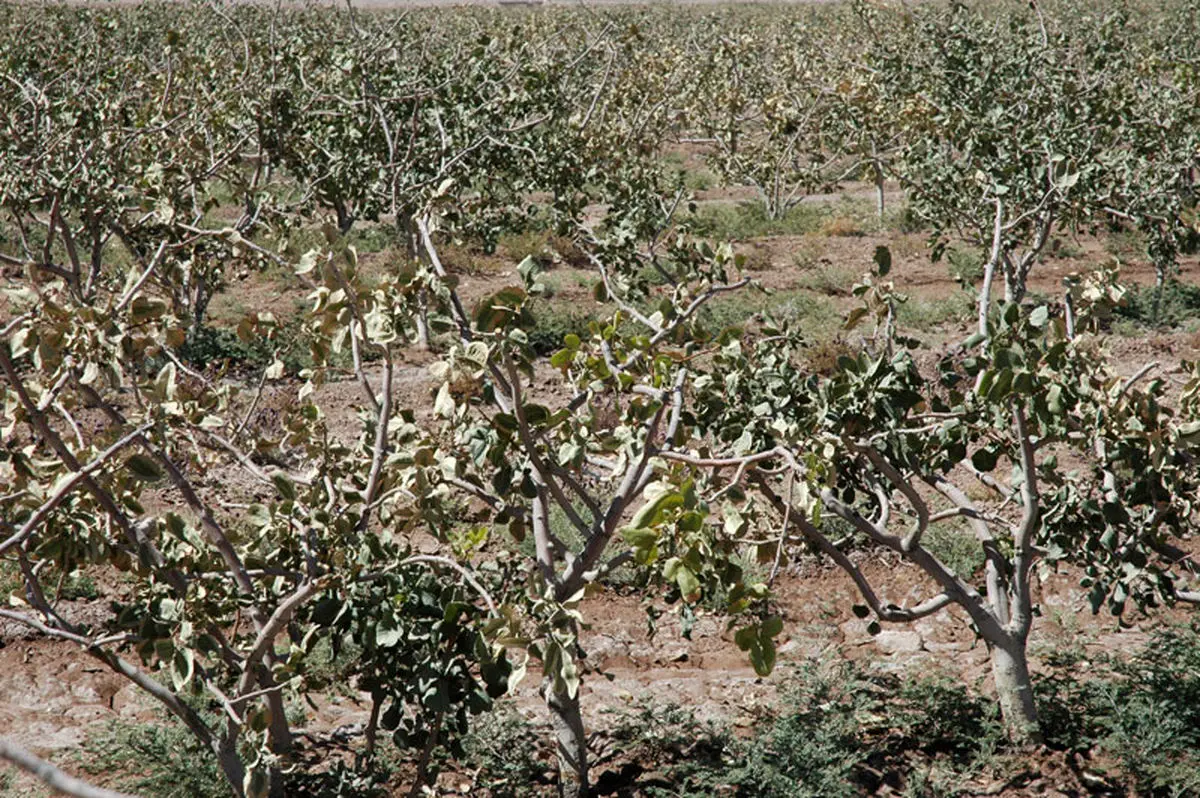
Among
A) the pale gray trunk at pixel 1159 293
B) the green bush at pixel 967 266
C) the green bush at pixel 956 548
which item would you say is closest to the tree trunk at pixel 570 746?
the green bush at pixel 956 548

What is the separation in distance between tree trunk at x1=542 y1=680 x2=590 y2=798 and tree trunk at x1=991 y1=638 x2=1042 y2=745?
1.66 metres

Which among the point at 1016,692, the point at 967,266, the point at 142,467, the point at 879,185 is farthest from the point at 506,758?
the point at 879,185

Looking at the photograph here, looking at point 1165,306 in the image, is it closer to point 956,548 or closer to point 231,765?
point 956,548

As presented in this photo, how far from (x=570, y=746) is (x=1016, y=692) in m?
1.76

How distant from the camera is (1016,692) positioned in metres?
4.76

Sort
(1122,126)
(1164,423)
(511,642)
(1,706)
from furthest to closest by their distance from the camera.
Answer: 1. (1122,126)
2. (1,706)
3. (1164,423)
4. (511,642)

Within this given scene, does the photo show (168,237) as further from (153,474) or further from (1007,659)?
(1007,659)

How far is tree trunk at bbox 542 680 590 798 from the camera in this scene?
4.33m

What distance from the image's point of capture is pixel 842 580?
7031 mm

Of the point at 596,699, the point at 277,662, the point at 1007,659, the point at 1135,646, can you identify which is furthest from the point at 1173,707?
the point at 277,662

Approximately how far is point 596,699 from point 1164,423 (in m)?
2.78

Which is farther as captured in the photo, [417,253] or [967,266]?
[967,266]

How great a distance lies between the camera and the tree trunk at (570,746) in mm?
4332

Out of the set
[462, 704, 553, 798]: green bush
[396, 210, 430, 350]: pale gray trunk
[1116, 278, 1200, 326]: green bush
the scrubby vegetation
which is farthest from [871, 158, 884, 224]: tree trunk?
[462, 704, 553, 798]: green bush
